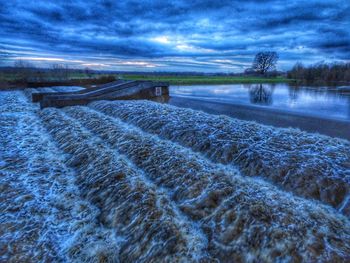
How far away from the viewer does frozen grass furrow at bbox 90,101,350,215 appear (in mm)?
4582

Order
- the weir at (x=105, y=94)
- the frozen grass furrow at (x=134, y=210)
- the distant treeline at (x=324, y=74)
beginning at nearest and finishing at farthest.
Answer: the frozen grass furrow at (x=134, y=210) < the weir at (x=105, y=94) < the distant treeline at (x=324, y=74)

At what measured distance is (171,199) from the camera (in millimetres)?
4316

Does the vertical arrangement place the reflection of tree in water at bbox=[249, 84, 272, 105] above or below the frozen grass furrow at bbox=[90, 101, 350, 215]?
above

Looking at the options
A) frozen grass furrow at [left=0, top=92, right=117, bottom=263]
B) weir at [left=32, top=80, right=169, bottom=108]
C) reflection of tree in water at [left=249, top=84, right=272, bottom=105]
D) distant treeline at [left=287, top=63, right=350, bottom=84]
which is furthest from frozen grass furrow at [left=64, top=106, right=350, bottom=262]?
distant treeline at [left=287, top=63, right=350, bottom=84]

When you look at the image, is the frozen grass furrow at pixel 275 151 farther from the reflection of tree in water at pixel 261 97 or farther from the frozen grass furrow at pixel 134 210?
the reflection of tree in water at pixel 261 97

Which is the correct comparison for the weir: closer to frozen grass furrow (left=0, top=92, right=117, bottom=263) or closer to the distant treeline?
frozen grass furrow (left=0, top=92, right=117, bottom=263)

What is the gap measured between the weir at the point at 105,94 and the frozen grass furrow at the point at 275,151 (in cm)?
734

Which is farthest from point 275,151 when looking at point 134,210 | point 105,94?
point 105,94

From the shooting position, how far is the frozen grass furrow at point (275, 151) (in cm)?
458

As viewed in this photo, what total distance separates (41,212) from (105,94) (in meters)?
13.2

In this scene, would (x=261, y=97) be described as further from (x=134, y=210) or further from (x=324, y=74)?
(x=324, y=74)

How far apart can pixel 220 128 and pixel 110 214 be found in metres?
4.98

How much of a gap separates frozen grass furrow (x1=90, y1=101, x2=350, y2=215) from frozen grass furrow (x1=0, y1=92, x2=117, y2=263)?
11.0 feet

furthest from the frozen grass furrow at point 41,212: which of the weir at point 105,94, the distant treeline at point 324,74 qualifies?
the distant treeline at point 324,74
